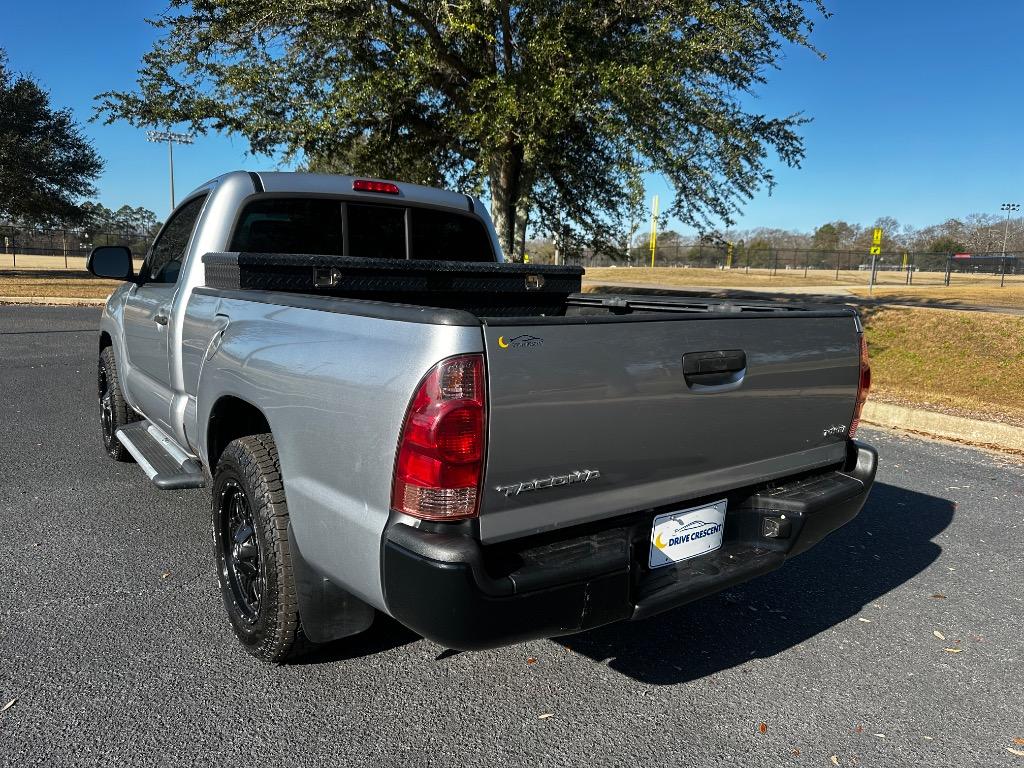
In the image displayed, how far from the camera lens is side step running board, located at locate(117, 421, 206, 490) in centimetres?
358

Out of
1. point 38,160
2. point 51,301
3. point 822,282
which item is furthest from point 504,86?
point 822,282

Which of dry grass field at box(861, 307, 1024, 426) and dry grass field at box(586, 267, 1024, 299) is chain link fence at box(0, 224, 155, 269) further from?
dry grass field at box(861, 307, 1024, 426)

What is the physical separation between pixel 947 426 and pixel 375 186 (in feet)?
19.9

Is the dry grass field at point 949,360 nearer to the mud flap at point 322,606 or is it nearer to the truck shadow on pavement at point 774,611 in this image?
the truck shadow on pavement at point 774,611

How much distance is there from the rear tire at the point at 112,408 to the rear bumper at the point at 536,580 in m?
3.84

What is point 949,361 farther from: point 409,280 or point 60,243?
point 60,243

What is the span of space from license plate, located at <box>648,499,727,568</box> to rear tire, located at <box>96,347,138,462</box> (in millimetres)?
4040

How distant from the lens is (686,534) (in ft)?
8.66

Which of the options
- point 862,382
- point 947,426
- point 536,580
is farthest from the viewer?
point 947,426

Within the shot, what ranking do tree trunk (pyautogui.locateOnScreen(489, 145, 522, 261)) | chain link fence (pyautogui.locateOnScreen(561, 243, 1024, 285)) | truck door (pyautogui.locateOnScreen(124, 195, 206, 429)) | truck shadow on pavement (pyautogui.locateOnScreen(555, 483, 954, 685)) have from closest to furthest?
1. truck shadow on pavement (pyautogui.locateOnScreen(555, 483, 954, 685))
2. truck door (pyautogui.locateOnScreen(124, 195, 206, 429))
3. tree trunk (pyautogui.locateOnScreen(489, 145, 522, 261))
4. chain link fence (pyautogui.locateOnScreen(561, 243, 1024, 285))

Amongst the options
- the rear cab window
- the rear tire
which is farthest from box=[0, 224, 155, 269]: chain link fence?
the rear cab window

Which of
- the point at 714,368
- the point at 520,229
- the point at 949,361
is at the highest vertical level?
the point at 520,229

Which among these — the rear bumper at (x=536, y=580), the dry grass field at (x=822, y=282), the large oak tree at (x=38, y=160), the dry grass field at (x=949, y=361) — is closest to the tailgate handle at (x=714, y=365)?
the rear bumper at (x=536, y=580)

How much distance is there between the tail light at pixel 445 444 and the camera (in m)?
2.04
